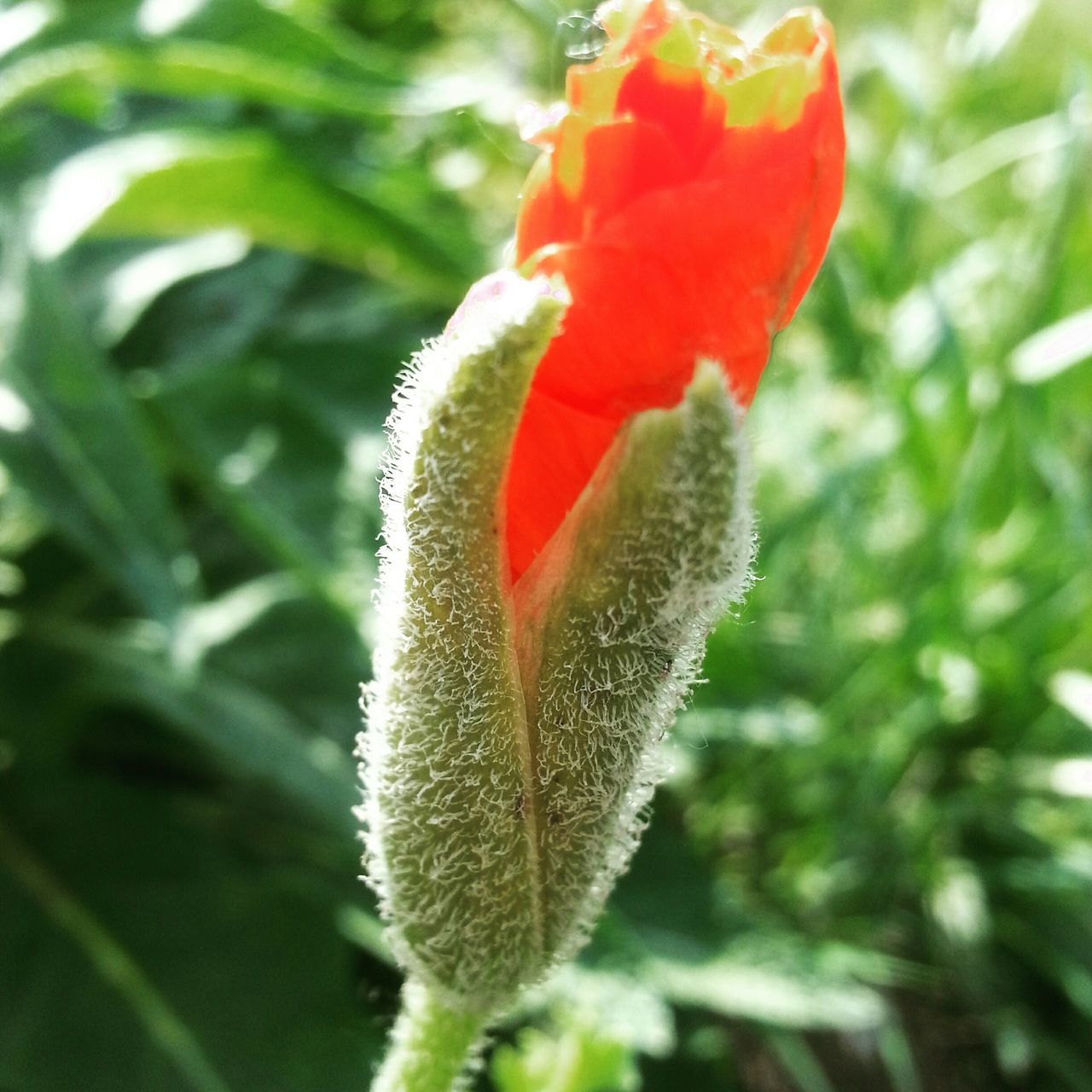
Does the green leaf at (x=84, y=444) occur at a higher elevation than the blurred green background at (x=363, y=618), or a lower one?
higher

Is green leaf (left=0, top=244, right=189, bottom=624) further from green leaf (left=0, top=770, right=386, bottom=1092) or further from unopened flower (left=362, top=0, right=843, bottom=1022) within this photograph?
unopened flower (left=362, top=0, right=843, bottom=1022)

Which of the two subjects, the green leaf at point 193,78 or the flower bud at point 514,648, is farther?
the green leaf at point 193,78

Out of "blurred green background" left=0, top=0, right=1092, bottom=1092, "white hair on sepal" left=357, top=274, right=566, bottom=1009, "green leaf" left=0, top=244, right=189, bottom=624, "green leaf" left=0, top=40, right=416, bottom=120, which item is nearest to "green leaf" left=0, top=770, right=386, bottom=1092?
"blurred green background" left=0, top=0, right=1092, bottom=1092

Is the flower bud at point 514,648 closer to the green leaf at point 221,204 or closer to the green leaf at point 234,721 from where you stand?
the green leaf at point 234,721

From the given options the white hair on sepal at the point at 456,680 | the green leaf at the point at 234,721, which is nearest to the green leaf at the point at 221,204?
the green leaf at the point at 234,721

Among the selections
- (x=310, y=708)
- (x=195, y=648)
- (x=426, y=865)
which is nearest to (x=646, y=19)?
(x=426, y=865)

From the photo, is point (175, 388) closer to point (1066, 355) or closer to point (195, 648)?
point (195, 648)

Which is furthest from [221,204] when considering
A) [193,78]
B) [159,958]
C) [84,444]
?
[159,958]
